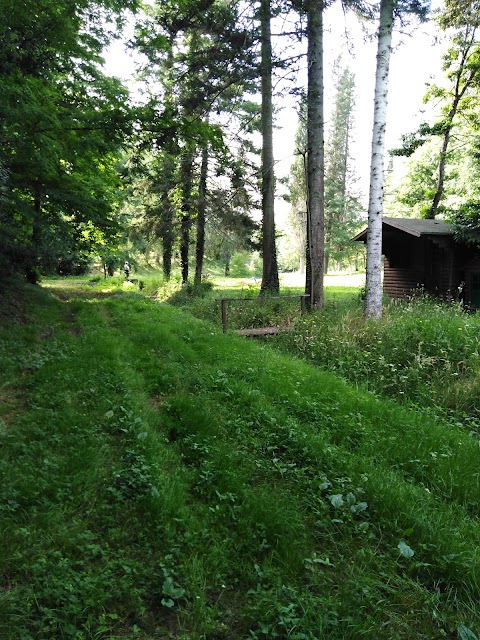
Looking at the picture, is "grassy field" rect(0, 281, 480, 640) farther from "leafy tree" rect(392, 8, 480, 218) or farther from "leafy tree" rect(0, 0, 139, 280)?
"leafy tree" rect(392, 8, 480, 218)

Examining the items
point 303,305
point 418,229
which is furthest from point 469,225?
point 303,305

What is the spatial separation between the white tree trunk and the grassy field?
14.6 ft

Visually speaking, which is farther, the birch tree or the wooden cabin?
the wooden cabin

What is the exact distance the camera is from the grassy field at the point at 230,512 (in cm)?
222

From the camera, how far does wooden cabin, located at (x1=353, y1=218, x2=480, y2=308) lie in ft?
47.6

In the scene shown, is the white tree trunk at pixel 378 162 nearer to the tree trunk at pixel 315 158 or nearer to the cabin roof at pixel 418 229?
the tree trunk at pixel 315 158

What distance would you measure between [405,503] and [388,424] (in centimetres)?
154

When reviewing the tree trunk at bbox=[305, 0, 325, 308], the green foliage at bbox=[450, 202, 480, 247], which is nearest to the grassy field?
the tree trunk at bbox=[305, 0, 325, 308]

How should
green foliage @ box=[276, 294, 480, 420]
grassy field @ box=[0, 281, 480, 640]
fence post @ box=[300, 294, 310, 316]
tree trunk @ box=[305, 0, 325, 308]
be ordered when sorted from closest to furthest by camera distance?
grassy field @ box=[0, 281, 480, 640] < green foliage @ box=[276, 294, 480, 420] < tree trunk @ box=[305, 0, 325, 308] < fence post @ box=[300, 294, 310, 316]

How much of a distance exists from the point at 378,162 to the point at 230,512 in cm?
863

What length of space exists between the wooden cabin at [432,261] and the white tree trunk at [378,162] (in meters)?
4.78

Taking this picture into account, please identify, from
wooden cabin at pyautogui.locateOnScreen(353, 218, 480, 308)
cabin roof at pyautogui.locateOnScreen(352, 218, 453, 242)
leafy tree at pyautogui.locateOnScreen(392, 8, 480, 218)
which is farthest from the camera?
leafy tree at pyautogui.locateOnScreen(392, 8, 480, 218)

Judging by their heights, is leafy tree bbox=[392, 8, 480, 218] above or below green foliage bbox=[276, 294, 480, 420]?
above

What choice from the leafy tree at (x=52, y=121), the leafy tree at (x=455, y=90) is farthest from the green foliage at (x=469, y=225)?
the leafy tree at (x=52, y=121)
